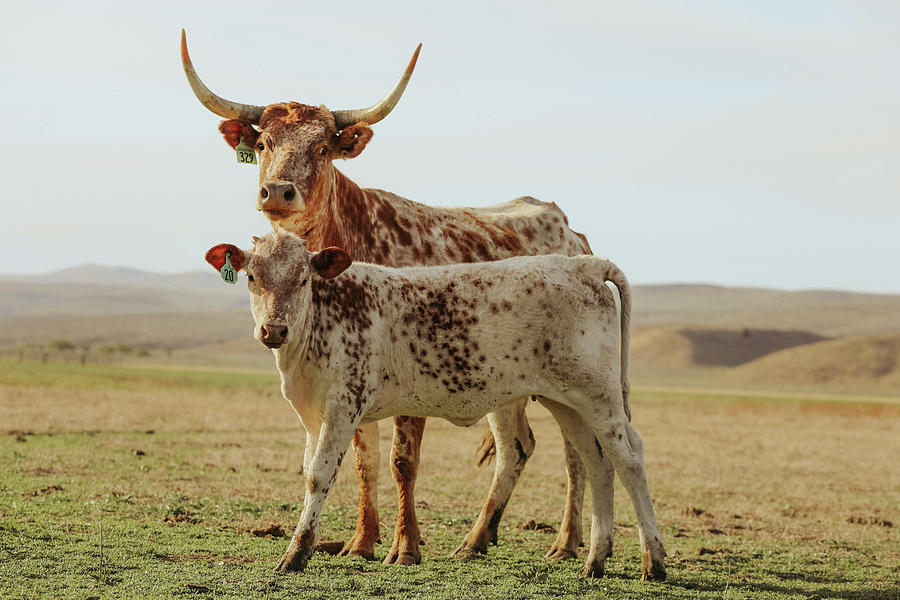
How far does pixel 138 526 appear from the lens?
9773 millimetres

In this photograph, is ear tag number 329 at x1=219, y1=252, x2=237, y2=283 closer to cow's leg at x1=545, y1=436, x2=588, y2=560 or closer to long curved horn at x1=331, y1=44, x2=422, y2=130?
long curved horn at x1=331, y1=44, x2=422, y2=130

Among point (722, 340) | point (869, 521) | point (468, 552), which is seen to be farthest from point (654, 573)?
point (722, 340)

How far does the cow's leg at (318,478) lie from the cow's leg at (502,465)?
2210 mm

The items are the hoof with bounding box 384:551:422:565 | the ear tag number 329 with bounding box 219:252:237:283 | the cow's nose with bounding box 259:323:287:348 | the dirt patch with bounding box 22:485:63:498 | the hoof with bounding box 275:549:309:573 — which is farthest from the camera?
the dirt patch with bounding box 22:485:63:498

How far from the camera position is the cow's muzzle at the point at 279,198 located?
8.47 m

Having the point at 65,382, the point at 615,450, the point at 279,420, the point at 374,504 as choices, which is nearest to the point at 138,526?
the point at 374,504

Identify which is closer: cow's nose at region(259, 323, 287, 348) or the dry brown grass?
cow's nose at region(259, 323, 287, 348)

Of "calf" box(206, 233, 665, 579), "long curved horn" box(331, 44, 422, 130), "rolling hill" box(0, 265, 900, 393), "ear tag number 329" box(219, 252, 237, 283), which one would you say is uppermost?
"long curved horn" box(331, 44, 422, 130)

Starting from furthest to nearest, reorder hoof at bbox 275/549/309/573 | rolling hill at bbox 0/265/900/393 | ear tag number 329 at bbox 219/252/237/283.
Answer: rolling hill at bbox 0/265/900/393 → ear tag number 329 at bbox 219/252/237/283 → hoof at bbox 275/549/309/573

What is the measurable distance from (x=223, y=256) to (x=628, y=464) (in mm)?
3718

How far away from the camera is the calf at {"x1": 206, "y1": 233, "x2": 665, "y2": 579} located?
7.80m

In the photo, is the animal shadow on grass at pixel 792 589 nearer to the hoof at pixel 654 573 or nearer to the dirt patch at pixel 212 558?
the hoof at pixel 654 573

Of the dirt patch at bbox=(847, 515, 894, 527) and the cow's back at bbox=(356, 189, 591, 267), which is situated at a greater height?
the cow's back at bbox=(356, 189, 591, 267)

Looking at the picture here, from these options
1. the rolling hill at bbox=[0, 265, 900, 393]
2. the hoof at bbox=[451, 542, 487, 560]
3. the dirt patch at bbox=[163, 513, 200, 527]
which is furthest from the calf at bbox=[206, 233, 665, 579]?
the rolling hill at bbox=[0, 265, 900, 393]
